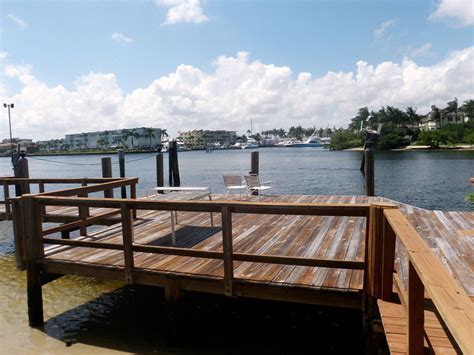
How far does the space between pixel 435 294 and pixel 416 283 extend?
81 centimetres

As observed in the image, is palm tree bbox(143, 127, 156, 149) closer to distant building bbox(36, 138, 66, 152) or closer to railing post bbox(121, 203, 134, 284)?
distant building bbox(36, 138, 66, 152)

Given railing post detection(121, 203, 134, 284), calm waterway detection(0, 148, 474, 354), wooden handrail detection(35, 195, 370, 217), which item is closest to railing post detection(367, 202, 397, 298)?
wooden handrail detection(35, 195, 370, 217)

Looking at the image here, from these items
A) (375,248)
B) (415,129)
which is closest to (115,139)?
(415,129)

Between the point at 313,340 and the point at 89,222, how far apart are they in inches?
165

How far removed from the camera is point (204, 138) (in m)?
184

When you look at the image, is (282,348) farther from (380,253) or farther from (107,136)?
(107,136)

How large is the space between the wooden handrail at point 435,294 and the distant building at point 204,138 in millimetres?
169319

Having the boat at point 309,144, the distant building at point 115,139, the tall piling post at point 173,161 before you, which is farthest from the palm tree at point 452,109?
the tall piling post at point 173,161

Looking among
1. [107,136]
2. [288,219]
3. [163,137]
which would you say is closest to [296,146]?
[163,137]

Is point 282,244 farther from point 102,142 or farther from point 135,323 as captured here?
point 102,142

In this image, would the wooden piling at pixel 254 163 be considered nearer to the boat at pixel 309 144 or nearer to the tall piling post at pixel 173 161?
the tall piling post at pixel 173 161

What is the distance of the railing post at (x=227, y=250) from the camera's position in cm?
461

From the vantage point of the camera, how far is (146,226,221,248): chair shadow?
6.36 meters

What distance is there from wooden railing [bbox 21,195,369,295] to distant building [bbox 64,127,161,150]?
140 meters
